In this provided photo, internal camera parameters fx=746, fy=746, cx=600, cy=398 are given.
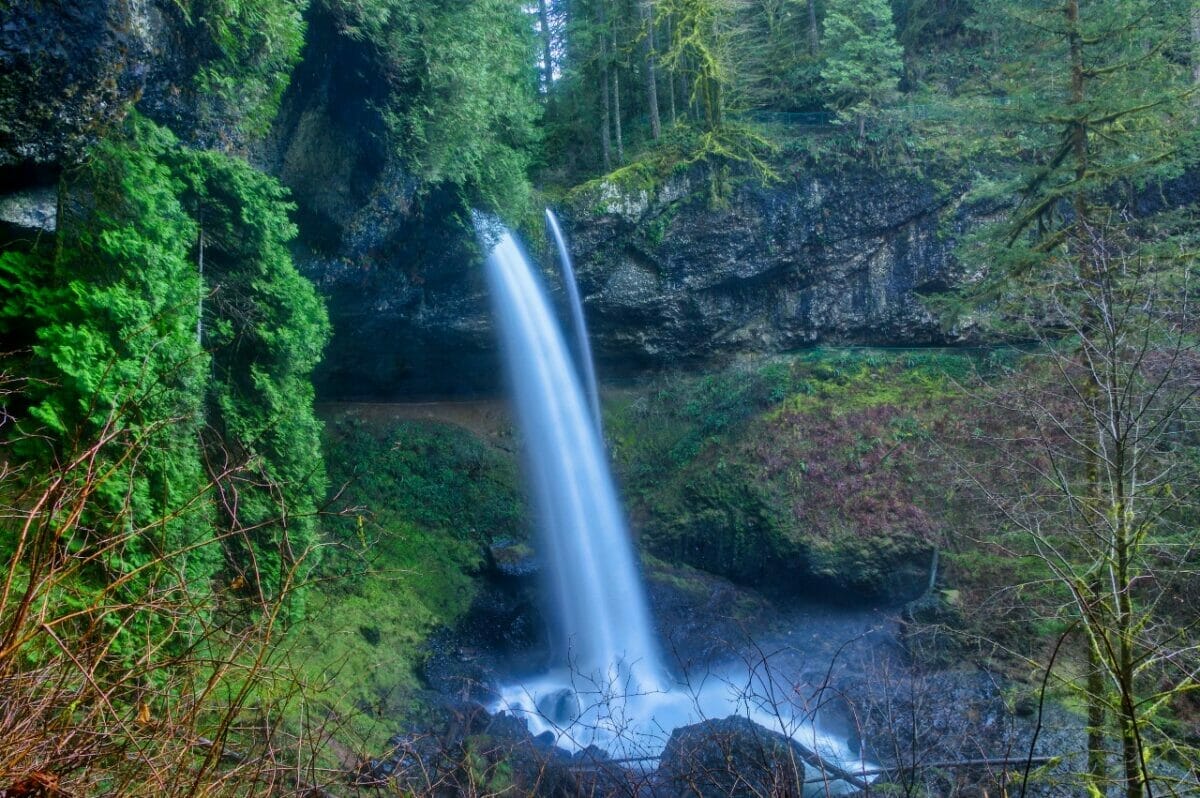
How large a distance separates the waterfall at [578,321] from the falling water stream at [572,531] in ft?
0.21

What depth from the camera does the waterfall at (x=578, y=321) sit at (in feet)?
52.9

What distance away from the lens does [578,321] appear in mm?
17016

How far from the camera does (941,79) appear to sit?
19062 millimetres

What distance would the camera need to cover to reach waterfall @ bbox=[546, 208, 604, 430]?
52.9 feet

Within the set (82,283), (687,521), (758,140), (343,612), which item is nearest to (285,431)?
(82,283)

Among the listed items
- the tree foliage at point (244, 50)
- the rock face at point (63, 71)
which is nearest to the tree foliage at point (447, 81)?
the tree foliage at point (244, 50)

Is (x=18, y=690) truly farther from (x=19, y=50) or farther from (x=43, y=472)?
(x=19, y=50)

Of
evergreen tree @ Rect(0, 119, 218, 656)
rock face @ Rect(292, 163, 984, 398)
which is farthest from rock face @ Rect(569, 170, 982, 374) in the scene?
evergreen tree @ Rect(0, 119, 218, 656)

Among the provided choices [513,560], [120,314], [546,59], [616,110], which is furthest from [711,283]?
[120,314]

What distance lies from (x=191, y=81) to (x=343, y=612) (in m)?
8.00

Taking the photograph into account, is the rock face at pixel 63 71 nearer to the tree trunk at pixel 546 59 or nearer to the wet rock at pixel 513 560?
the wet rock at pixel 513 560

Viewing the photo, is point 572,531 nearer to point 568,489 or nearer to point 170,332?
point 568,489

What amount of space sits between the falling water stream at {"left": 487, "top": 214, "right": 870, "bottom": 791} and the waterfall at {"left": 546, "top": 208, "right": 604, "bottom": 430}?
65 millimetres

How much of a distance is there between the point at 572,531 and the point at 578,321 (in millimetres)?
4760
